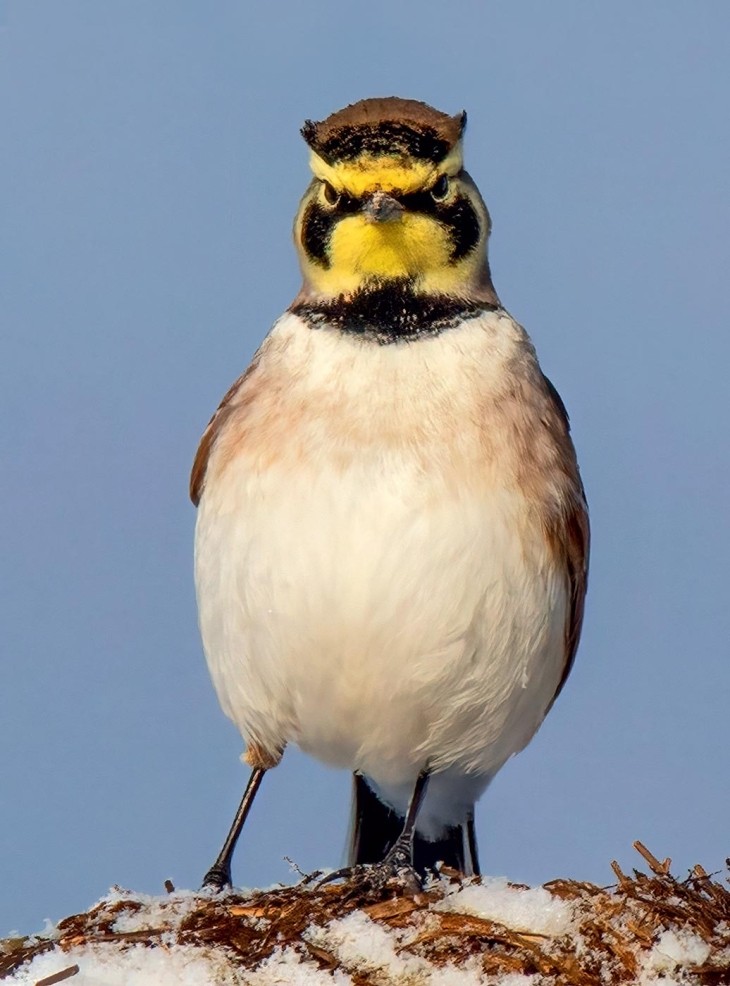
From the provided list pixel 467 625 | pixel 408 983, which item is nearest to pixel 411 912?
pixel 408 983

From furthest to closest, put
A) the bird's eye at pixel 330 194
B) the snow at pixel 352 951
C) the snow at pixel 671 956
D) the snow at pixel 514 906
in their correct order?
the bird's eye at pixel 330 194
the snow at pixel 514 906
the snow at pixel 352 951
the snow at pixel 671 956

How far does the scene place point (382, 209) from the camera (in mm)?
6027

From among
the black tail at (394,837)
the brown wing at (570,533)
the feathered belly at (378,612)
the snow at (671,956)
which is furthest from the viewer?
the black tail at (394,837)

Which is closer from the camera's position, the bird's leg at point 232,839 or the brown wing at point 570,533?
the brown wing at point 570,533

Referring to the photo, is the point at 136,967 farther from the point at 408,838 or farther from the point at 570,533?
the point at 570,533

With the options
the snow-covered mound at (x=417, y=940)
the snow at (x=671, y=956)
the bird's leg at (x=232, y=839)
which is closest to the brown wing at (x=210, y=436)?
the bird's leg at (x=232, y=839)

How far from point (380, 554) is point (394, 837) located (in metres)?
1.99

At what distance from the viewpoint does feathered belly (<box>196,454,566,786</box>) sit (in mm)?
6152

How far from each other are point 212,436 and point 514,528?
1.56 meters

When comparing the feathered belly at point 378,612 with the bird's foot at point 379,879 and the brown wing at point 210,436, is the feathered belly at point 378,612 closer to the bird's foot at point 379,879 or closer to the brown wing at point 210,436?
the brown wing at point 210,436

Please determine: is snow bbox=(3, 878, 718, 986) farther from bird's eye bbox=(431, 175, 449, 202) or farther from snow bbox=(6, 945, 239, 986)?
bird's eye bbox=(431, 175, 449, 202)

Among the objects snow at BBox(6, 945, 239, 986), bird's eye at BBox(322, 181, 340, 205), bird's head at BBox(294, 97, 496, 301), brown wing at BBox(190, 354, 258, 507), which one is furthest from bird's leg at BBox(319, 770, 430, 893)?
bird's eye at BBox(322, 181, 340, 205)

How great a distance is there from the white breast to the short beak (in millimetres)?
585

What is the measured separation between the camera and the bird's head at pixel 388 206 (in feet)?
20.4
